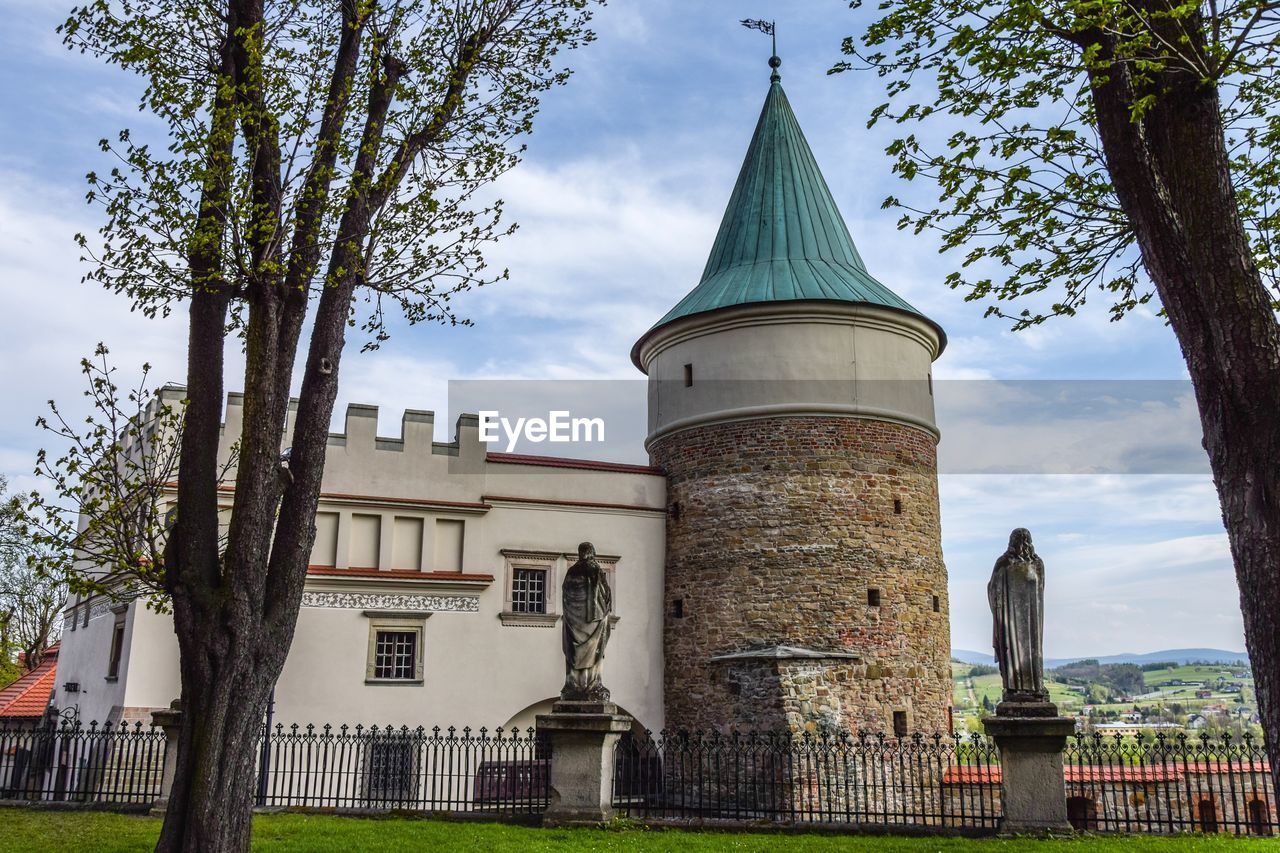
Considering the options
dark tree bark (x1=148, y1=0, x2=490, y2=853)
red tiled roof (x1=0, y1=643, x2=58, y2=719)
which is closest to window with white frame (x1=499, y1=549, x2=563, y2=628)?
dark tree bark (x1=148, y1=0, x2=490, y2=853)

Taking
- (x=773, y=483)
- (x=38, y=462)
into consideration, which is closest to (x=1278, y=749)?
(x=38, y=462)

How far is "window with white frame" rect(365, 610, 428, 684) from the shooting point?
1867 centimetres

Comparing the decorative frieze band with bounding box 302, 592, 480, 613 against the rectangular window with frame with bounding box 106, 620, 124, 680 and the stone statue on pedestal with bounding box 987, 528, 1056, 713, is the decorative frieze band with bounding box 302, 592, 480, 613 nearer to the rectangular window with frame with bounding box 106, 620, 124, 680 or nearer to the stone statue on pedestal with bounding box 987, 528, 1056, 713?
the rectangular window with frame with bounding box 106, 620, 124, 680

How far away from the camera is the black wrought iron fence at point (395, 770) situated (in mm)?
12914

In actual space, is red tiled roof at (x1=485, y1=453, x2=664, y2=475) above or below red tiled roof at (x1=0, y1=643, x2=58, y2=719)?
above

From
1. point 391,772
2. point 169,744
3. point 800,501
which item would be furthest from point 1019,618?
point 169,744

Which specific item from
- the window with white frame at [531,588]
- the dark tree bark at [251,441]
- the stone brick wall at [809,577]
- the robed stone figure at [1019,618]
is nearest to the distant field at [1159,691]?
the stone brick wall at [809,577]

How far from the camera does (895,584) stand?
64.3ft

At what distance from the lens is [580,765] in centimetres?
1169

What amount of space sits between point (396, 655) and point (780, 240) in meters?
12.0

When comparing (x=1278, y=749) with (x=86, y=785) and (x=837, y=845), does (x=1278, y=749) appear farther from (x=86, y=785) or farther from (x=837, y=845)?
(x=86, y=785)

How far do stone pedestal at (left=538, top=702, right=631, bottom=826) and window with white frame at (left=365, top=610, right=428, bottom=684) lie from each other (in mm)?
7734

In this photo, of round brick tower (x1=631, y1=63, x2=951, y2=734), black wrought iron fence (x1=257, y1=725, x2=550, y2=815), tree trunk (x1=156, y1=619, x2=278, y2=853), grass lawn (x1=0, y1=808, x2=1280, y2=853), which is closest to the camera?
tree trunk (x1=156, y1=619, x2=278, y2=853)

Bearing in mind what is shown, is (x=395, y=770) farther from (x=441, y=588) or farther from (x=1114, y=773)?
(x=1114, y=773)
